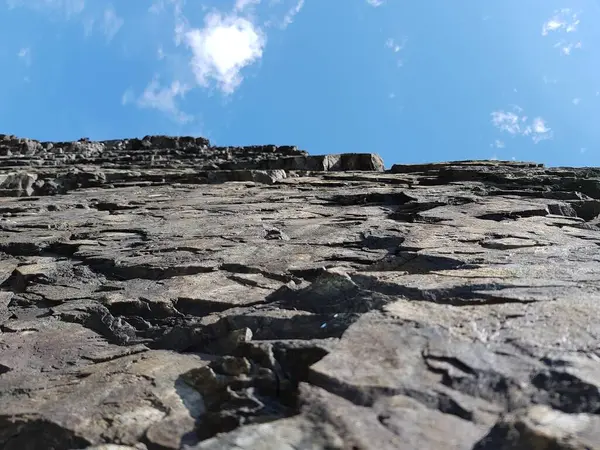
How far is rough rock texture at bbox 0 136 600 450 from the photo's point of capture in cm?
436

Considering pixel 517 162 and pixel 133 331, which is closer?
pixel 133 331

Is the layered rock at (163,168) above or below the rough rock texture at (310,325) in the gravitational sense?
above

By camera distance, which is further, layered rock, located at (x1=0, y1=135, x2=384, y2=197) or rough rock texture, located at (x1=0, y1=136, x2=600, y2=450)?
layered rock, located at (x1=0, y1=135, x2=384, y2=197)

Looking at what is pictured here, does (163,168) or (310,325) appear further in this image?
(163,168)

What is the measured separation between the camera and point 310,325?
658 centimetres

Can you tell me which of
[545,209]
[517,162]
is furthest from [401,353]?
[517,162]

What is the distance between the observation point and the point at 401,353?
511 cm

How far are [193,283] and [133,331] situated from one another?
1453 millimetres

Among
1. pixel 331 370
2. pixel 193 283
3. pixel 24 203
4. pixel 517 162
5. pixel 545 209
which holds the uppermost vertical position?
pixel 517 162

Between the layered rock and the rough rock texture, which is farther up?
the layered rock

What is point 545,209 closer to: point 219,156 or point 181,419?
point 181,419

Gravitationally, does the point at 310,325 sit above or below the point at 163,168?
below

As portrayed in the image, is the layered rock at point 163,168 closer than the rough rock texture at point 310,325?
No

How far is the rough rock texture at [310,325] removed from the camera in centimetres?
436
